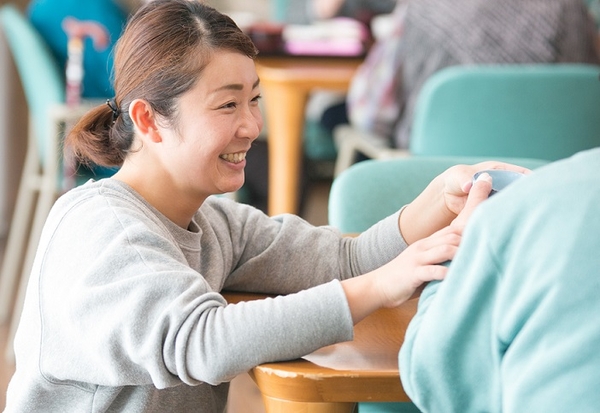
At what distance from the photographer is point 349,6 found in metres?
4.04

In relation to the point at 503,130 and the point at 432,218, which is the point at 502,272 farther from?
the point at 503,130

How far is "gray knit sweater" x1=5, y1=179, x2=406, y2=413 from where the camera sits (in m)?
0.93

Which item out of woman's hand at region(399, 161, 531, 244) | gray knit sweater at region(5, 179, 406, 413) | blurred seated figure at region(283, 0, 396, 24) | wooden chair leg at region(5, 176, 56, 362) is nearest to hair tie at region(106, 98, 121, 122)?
gray knit sweater at region(5, 179, 406, 413)

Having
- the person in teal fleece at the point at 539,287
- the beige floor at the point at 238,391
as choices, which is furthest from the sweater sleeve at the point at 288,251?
the beige floor at the point at 238,391

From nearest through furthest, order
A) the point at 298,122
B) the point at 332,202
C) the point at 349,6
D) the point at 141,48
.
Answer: the point at 141,48 < the point at 332,202 < the point at 298,122 < the point at 349,6

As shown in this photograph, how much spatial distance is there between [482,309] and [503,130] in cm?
165

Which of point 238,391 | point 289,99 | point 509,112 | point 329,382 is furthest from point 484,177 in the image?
point 289,99

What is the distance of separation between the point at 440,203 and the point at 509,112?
118 centimetres

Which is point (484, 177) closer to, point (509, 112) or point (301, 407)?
point (301, 407)

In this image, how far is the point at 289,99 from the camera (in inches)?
113

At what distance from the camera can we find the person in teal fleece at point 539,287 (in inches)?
27.9

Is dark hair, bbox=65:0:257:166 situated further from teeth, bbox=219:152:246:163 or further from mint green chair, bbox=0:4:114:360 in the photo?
mint green chair, bbox=0:4:114:360

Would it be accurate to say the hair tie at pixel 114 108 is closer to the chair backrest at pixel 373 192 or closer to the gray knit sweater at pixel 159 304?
the gray knit sweater at pixel 159 304

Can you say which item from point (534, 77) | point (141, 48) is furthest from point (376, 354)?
point (534, 77)
